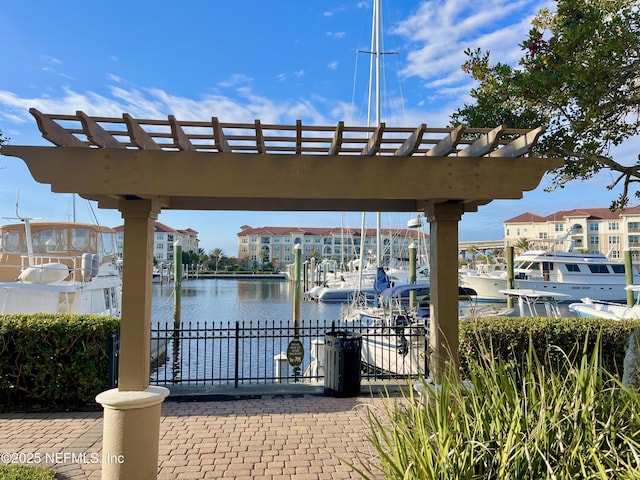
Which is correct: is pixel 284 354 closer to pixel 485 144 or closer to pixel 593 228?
pixel 485 144

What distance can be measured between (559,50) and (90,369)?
8.18 meters

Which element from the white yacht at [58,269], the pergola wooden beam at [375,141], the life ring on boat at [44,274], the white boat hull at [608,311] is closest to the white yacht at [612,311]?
the white boat hull at [608,311]

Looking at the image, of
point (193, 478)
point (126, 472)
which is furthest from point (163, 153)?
point (193, 478)

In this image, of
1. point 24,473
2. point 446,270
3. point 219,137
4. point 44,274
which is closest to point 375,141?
point 219,137

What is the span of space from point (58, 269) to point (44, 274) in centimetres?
46

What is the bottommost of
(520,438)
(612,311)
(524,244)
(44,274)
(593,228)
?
(612,311)

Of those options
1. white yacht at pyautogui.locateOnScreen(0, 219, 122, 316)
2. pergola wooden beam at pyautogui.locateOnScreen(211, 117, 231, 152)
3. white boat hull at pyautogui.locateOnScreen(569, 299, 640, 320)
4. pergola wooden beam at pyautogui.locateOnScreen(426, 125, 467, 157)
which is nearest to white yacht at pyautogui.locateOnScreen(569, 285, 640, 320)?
white boat hull at pyautogui.locateOnScreen(569, 299, 640, 320)

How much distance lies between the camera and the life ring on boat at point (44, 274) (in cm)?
1157

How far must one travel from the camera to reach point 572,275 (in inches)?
1220

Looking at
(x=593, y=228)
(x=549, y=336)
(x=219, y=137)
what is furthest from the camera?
(x=593, y=228)

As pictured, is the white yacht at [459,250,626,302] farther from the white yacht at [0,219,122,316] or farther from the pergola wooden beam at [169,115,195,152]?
the pergola wooden beam at [169,115,195,152]

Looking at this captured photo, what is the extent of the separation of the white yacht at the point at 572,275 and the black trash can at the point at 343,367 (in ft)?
80.9

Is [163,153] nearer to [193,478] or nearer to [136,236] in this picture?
[136,236]

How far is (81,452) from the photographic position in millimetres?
5195
